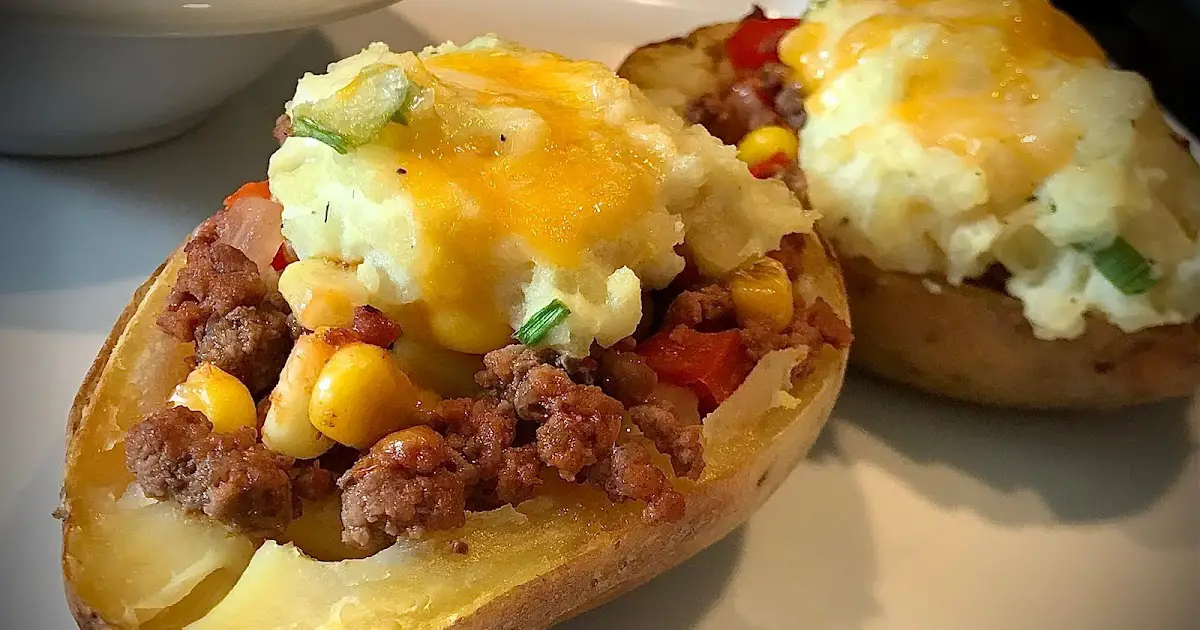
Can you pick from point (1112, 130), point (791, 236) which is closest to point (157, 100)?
point (791, 236)

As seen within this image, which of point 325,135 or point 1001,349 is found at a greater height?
point 325,135

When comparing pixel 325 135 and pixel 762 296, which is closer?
pixel 325 135

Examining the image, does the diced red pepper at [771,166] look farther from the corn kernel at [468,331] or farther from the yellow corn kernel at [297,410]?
the yellow corn kernel at [297,410]

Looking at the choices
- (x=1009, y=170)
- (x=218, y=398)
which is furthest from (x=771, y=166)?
(x=218, y=398)

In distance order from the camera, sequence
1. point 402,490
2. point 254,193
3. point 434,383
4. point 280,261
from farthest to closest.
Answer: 1. point 254,193
2. point 280,261
3. point 434,383
4. point 402,490

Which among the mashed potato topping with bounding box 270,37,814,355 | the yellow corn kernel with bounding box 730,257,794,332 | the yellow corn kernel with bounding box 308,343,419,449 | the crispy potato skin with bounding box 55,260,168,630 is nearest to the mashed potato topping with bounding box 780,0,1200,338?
the yellow corn kernel with bounding box 730,257,794,332

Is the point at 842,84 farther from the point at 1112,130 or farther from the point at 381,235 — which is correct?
the point at 381,235

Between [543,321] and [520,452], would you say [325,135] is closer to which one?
[543,321]
